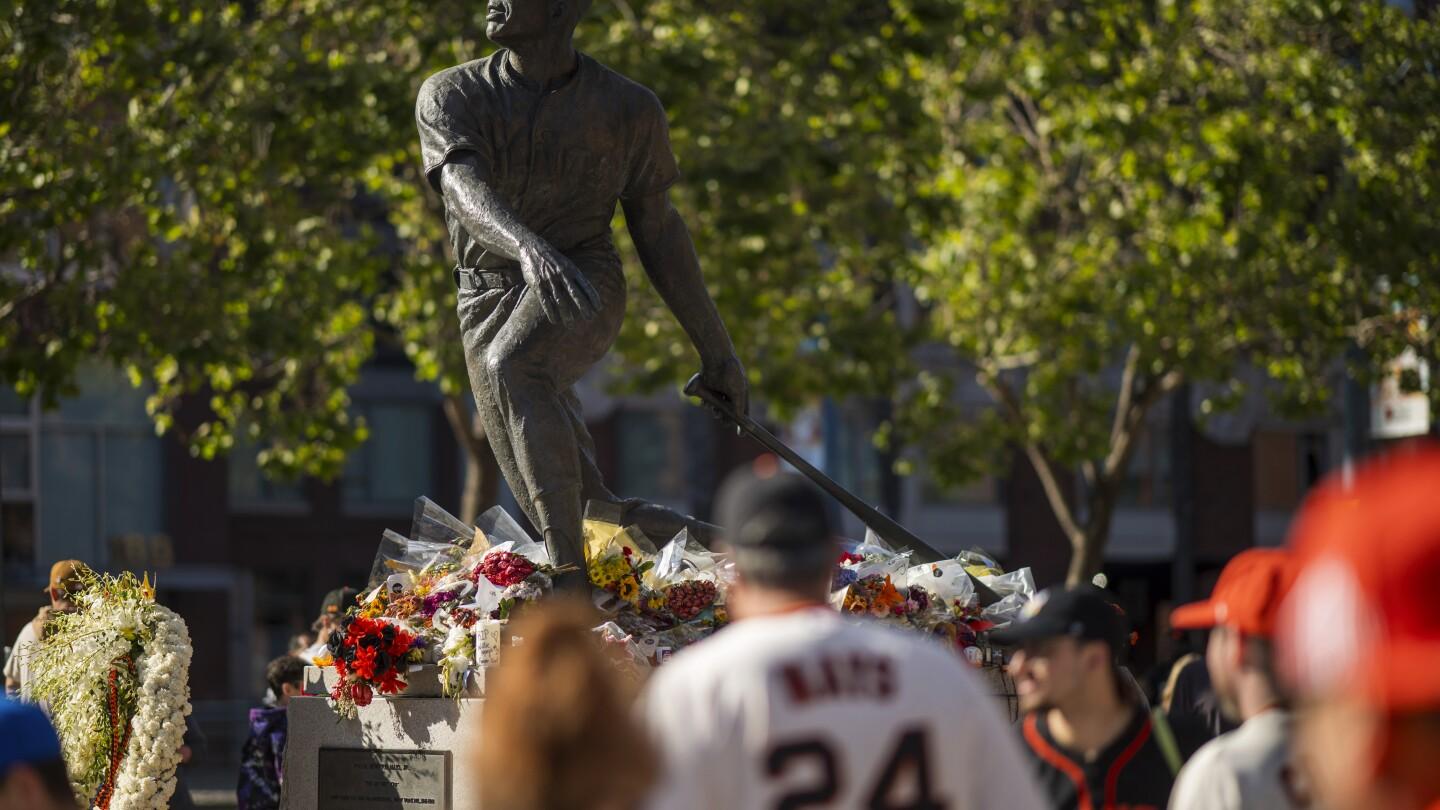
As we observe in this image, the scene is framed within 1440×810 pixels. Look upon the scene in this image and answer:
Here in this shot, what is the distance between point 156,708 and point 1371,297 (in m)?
17.7

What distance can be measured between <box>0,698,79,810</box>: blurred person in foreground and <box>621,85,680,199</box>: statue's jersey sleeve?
535 centimetres

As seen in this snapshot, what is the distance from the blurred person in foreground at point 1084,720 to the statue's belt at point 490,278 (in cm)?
364

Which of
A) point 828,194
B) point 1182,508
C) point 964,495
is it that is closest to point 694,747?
point 828,194

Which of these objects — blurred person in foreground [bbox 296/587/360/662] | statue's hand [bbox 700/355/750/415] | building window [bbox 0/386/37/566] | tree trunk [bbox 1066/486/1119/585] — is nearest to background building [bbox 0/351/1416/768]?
building window [bbox 0/386/37/566]

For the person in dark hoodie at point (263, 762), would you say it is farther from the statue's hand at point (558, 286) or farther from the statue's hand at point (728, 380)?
the statue's hand at point (558, 286)

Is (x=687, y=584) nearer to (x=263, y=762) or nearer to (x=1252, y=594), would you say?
(x=263, y=762)

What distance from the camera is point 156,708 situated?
9023 mm

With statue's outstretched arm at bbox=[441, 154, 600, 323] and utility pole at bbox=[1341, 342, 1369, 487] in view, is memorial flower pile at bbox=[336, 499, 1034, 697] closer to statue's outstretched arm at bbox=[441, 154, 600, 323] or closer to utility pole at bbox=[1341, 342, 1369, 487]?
statue's outstretched arm at bbox=[441, 154, 600, 323]

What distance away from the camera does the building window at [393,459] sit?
3847 centimetres

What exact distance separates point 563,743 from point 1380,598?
1.42m

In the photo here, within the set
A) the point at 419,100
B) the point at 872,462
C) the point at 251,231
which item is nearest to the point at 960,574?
the point at 419,100

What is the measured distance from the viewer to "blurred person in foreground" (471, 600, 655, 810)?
11.3 ft

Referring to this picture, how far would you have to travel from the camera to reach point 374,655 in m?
8.25

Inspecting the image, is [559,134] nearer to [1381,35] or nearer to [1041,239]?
[1381,35]
